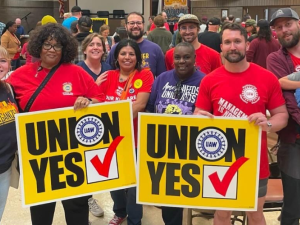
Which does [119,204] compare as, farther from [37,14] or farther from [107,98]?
[37,14]

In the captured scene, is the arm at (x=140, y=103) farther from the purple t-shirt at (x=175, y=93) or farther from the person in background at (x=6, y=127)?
the person in background at (x=6, y=127)

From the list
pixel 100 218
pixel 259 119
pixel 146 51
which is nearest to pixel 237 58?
pixel 259 119

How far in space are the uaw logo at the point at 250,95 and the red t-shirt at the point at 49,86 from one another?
3.34 feet

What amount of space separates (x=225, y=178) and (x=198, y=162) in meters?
0.19

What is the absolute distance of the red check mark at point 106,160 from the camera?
222 centimetres

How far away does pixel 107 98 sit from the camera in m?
2.58

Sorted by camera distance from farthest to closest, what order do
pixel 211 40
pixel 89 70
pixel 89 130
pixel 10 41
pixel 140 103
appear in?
pixel 10 41, pixel 211 40, pixel 89 70, pixel 140 103, pixel 89 130

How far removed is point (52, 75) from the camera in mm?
2156

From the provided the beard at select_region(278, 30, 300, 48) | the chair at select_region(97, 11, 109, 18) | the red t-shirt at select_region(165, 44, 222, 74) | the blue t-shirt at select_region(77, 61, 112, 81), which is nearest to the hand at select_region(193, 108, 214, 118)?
the beard at select_region(278, 30, 300, 48)

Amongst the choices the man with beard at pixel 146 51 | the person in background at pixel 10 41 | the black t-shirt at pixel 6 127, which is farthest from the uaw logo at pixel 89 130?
the person in background at pixel 10 41

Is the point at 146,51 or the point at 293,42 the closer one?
the point at 293,42

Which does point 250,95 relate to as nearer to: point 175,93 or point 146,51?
point 175,93

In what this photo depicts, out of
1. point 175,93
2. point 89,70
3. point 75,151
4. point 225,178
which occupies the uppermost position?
point 89,70

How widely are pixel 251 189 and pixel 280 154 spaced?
0.40m
